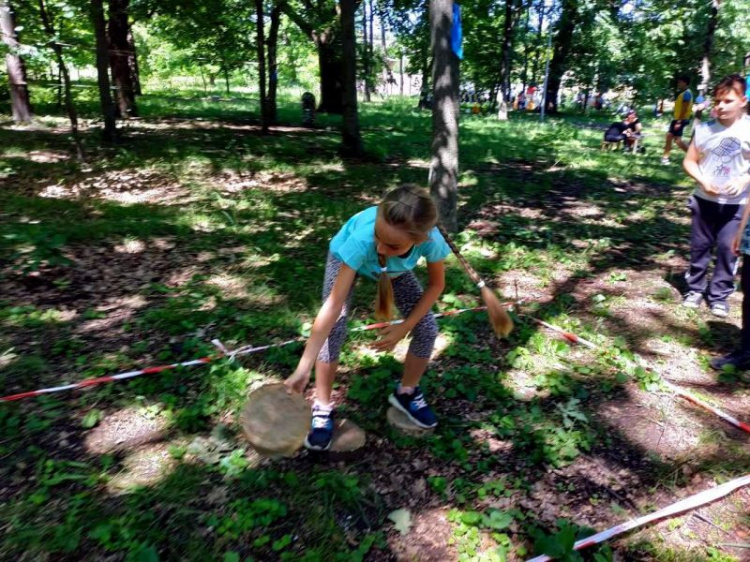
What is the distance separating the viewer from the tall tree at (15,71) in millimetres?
8119

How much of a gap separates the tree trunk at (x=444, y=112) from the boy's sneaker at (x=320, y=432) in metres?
3.36

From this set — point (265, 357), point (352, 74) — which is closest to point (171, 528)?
point (265, 357)

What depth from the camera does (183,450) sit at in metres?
2.60

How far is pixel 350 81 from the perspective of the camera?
30.5ft

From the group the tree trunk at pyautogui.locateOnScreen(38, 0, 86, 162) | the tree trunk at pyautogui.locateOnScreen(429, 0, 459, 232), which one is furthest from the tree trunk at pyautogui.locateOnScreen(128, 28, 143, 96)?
the tree trunk at pyautogui.locateOnScreen(429, 0, 459, 232)

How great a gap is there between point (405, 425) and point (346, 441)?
0.36 metres

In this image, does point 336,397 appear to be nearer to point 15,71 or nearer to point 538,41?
point 15,71

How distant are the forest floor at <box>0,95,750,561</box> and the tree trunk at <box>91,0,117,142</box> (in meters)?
2.57

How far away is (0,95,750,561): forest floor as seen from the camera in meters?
2.19

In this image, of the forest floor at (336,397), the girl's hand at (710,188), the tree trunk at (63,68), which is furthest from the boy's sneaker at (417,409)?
the tree trunk at (63,68)

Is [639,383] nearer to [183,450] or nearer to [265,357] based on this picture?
[265,357]

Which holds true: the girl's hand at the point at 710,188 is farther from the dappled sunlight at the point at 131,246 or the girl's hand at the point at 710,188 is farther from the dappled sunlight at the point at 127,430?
the dappled sunlight at the point at 131,246

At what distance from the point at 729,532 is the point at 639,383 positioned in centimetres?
111

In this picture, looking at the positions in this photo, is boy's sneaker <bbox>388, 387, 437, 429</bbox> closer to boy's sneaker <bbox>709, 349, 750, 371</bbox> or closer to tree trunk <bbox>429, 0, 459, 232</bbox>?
boy's sneaker <bbox>709, 349, 750, 371</bbox>
